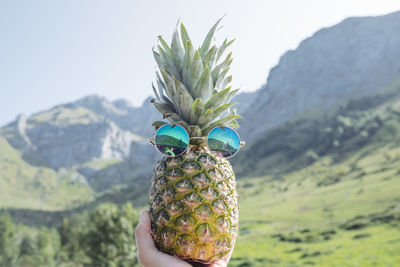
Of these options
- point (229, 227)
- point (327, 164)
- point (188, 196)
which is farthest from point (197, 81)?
point (327, 164)

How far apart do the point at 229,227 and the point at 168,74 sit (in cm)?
290

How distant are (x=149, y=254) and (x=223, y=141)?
2.18 meters

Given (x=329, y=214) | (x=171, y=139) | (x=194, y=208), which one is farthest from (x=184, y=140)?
(x=329, y=214)

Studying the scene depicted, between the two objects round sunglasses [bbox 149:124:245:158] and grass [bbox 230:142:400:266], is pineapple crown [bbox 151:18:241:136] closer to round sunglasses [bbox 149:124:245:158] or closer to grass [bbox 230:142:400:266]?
round sunglasses [bbox 149:124:245:158]

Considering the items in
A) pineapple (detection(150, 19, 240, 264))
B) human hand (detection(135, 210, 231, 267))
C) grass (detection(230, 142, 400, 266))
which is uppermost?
pineapple (detection(150, 19, 240, 264))

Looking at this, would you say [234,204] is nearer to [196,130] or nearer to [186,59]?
[196,130]

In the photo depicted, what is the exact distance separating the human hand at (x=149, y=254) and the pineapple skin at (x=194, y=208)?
0.10 meters

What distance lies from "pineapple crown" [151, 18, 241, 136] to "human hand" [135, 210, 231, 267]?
5.72 feet

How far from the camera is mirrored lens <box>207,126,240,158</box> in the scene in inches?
215

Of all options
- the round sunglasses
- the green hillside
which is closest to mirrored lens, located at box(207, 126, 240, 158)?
the round sunglasses

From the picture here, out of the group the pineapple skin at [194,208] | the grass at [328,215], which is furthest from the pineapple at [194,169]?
the grass at [328,215]

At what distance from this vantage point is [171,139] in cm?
536

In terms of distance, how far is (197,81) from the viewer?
5.85 m

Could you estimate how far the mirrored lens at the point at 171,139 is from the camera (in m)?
5.32
